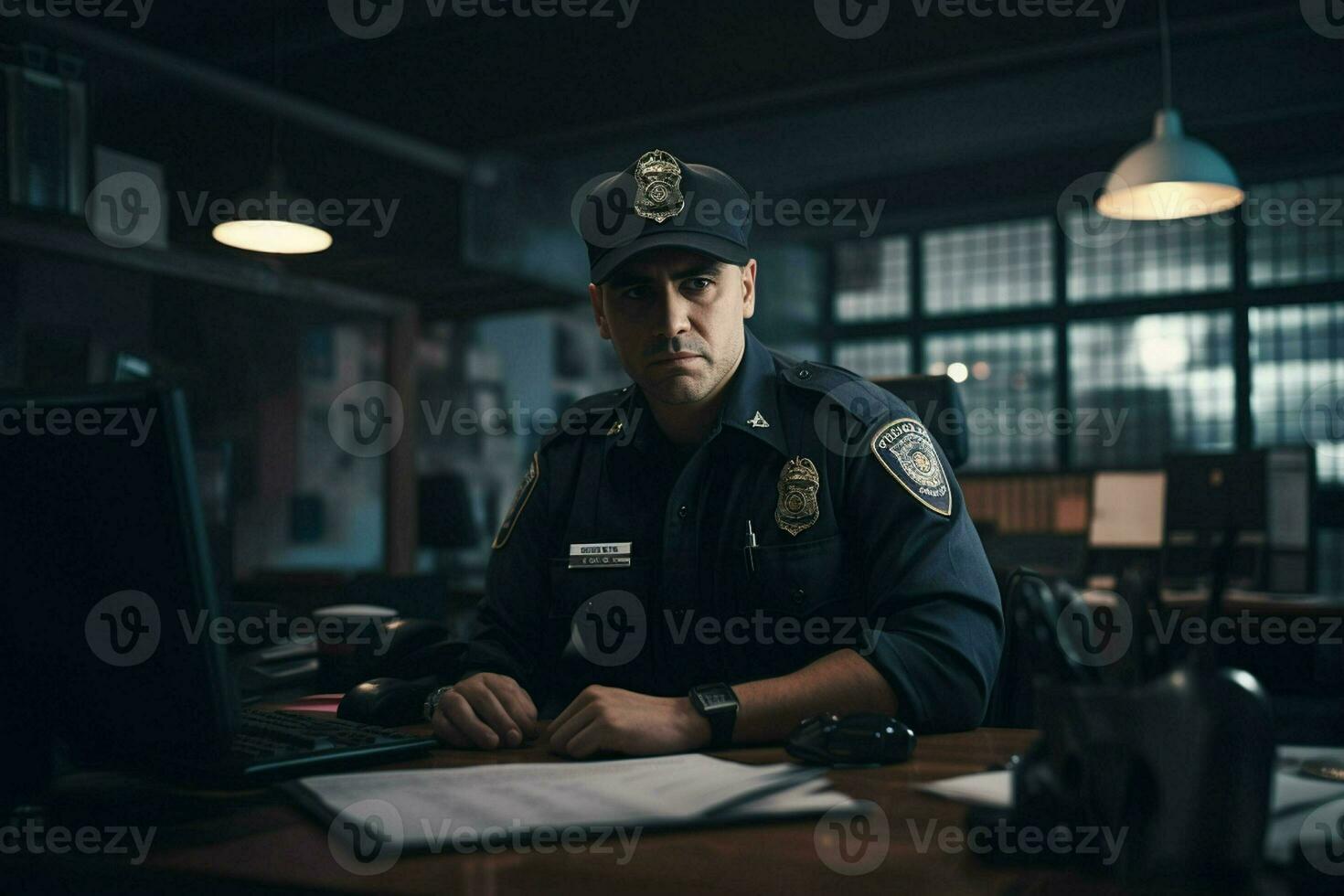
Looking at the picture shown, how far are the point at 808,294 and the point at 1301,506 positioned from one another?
15.4ft

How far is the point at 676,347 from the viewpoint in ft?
4.73

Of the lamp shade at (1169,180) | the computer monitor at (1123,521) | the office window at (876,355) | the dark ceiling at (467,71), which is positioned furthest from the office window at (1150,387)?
the lamp shade at (1169,180)

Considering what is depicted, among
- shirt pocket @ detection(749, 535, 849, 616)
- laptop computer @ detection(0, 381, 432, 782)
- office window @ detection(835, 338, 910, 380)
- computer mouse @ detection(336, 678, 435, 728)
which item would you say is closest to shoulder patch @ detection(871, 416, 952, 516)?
shirt pocket @ detection(749, 535, 849, 616)

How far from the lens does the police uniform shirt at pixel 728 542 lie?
136 centimetres

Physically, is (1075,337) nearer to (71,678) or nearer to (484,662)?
(484,662)

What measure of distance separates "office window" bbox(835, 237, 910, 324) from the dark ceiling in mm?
1913

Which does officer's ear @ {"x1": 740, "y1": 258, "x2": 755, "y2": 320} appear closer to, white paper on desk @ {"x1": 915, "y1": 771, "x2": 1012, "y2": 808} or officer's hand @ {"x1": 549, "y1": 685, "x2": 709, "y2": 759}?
officer's hand @ {"x1": 549, "y1": 685, "x2": 709, "y2": 759}

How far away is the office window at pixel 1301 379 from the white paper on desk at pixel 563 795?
6304 millimetres

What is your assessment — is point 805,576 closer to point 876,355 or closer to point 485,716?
point 485,716

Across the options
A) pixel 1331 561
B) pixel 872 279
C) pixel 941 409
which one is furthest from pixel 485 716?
pixel 872 279

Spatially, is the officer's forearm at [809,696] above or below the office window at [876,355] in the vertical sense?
below

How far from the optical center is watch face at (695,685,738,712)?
3.29ft

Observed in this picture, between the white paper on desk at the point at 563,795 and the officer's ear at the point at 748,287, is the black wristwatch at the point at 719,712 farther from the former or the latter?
the officer's ear at the point at 748,287

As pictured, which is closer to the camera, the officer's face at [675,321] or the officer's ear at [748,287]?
the officer's face at [675,321]
